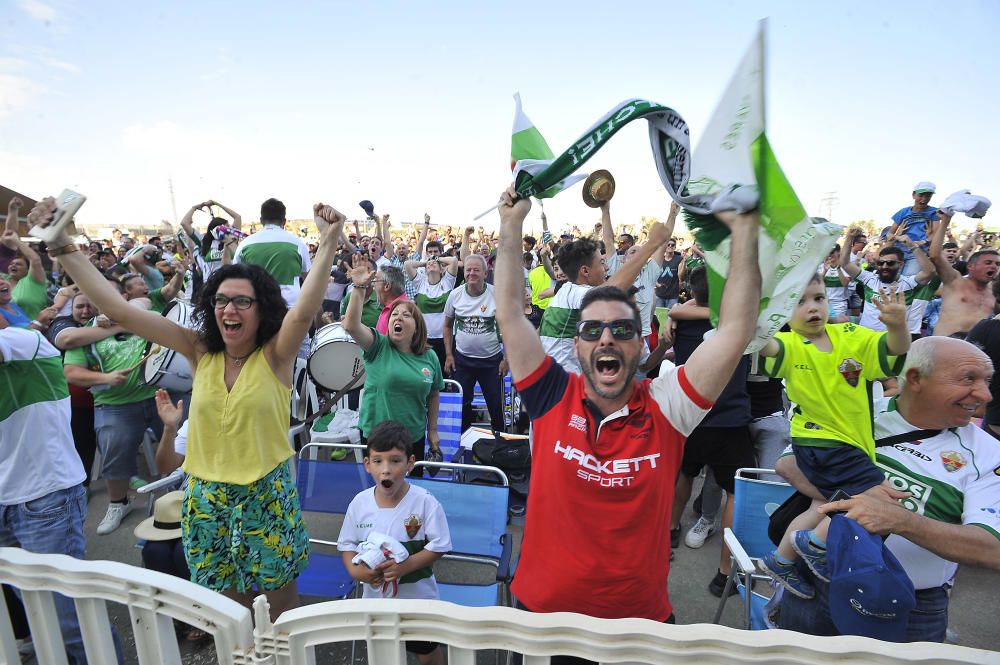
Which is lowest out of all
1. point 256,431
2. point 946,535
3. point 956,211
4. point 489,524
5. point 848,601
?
point 489,524

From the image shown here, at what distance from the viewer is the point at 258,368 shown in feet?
7.66

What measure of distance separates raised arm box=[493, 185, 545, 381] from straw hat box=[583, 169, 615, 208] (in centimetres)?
309

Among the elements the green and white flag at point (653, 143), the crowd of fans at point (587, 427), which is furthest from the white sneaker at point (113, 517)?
the green and white flag at point (653, 143)

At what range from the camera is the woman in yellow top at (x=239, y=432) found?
89.1 inches

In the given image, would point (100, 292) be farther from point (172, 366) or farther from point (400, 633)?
point (400, 633)

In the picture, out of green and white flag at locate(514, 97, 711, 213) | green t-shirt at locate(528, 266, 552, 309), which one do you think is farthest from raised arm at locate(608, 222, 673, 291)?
green t-shirt at locate(528, 266, 552, 309)

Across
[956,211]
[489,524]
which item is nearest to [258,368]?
[489,524]

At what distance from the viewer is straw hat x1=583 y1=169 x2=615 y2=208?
4855 millimetres

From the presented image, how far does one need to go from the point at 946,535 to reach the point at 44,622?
9.47ft

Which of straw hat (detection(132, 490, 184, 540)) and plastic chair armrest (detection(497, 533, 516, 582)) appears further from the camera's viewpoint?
straw hat (detection(132, 490, 184, 540))

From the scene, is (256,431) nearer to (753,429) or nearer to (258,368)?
(258,368)

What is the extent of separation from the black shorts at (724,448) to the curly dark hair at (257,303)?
3064 millimetres

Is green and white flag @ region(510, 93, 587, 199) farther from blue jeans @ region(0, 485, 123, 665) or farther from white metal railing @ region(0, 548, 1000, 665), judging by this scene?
blue jeans @ region(0, 485, 123, 665)

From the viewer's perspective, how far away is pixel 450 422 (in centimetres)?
504
